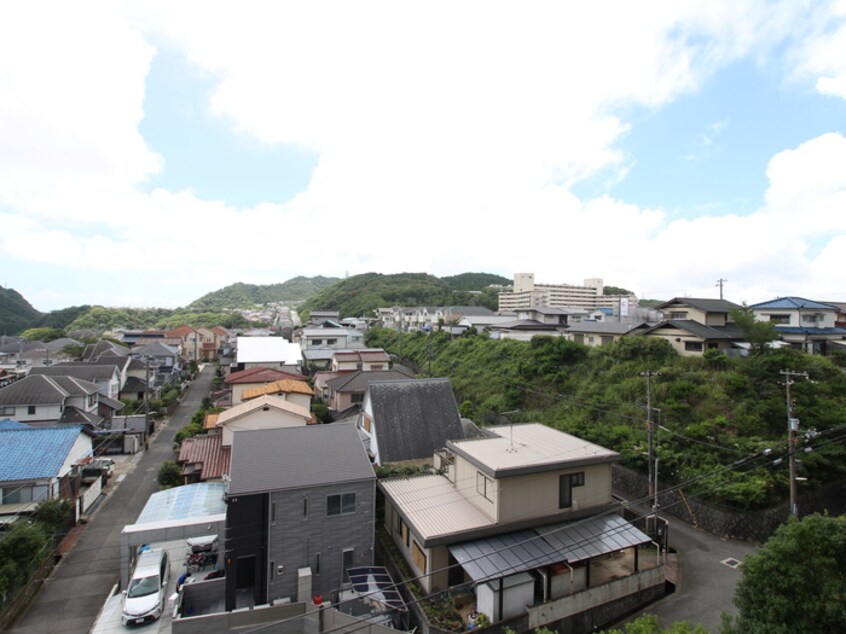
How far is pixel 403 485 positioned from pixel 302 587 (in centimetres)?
467

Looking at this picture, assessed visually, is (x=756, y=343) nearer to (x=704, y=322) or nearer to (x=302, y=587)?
(x=704, y=322)

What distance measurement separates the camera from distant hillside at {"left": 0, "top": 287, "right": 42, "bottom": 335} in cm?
8038

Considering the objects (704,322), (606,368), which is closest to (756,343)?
(704,322)

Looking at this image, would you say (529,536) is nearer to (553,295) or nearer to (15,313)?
(553,295)

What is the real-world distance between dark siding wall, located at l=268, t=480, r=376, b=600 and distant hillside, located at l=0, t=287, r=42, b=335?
96.7 meters

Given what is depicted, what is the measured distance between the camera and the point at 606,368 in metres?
26.2

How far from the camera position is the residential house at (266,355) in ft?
119

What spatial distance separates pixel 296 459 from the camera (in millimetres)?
13172

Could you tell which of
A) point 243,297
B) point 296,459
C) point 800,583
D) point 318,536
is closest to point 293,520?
point 318,536

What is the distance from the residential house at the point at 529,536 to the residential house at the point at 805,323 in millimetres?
21877

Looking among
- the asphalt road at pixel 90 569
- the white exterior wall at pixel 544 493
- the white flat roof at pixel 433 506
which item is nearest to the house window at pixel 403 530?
the white flat roof at pixel 433 506

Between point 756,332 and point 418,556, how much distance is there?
68.0 ft

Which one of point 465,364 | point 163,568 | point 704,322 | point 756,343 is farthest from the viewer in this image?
point 465,364

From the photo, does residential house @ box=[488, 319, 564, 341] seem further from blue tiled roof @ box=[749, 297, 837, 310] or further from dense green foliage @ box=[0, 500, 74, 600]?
dense green foliage @ box=[0, 500, 74, 600]
